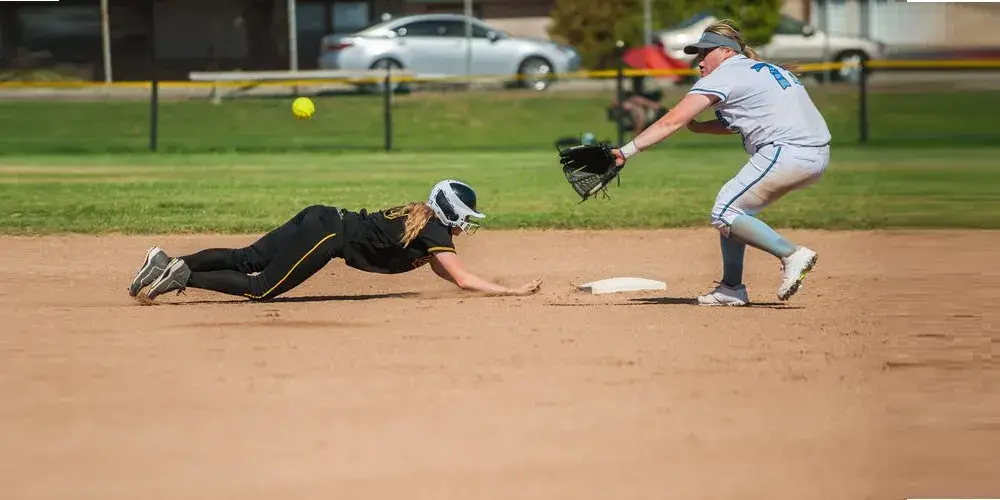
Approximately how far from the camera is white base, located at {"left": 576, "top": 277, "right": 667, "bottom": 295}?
9016 mm

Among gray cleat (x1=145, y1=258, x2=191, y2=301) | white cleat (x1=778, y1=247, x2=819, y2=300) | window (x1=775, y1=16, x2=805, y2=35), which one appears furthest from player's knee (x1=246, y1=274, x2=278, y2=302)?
window (x1=775, y1=16, x2=805, y2=35)

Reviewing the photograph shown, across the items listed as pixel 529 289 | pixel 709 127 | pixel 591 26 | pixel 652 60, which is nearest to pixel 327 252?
pixel 529 289

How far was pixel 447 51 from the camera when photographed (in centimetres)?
3066

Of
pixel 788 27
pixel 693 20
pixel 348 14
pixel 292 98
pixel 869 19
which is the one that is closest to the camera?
pixel 292 98

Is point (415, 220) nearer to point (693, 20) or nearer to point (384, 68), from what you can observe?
point (384, 68)

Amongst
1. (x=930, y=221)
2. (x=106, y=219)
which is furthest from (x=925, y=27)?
(x=106, y=219)

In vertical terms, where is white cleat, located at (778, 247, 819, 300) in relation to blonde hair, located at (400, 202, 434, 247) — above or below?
below

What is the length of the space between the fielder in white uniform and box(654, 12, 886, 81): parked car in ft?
79.6

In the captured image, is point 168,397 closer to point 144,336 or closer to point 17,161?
point 144,336

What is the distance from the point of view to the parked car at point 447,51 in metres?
30.1

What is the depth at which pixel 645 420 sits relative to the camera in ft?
17.4

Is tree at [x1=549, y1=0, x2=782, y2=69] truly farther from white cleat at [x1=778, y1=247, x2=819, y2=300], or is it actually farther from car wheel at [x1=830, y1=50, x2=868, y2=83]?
white cleat at [x1=778, y1=247, x2=819, y2=300]

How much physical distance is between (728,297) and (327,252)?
2182 mm

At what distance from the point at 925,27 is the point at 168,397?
854 centimetres
